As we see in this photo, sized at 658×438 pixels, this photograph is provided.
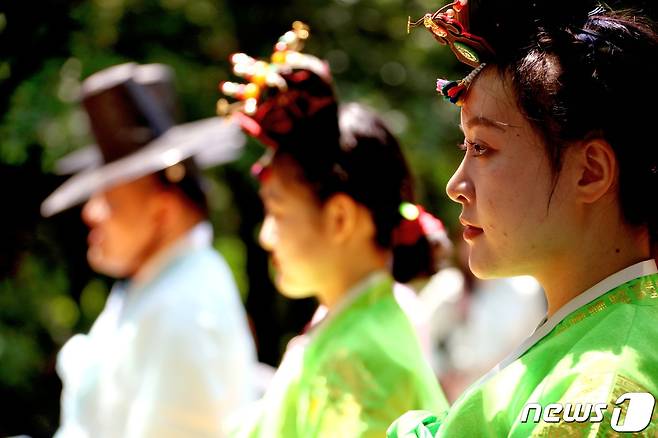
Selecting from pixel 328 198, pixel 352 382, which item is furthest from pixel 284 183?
pixel 352 382

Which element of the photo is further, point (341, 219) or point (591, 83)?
point (341, 219)

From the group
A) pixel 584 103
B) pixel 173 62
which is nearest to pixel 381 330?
pixel 584 103

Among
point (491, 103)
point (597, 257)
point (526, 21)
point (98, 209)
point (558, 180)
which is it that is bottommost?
point (98, 209)

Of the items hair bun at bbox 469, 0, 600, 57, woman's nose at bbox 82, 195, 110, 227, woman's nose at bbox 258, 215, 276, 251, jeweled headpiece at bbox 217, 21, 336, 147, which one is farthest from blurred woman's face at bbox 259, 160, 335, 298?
woman's nose at bbox 82, 195, 110, 227

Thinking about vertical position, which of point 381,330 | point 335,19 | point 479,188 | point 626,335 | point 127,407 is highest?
point 335,19

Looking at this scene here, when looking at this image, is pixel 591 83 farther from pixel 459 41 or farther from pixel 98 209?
A: pixel 98 209

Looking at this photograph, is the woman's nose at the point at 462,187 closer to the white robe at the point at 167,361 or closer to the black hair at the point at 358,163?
the black hair at the point at 358,163

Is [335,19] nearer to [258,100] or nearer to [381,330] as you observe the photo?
[258,100]

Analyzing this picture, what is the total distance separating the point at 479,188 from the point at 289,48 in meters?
1.14

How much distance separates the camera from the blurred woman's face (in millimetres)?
2500

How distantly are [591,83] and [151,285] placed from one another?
2.22 m

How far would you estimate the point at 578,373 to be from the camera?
1.34 m

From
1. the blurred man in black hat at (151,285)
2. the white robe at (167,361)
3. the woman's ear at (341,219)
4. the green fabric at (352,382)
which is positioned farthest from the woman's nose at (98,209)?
the green fabric at (352,382)

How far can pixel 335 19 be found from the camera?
5461 mm
